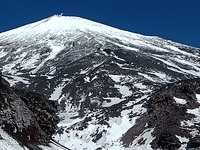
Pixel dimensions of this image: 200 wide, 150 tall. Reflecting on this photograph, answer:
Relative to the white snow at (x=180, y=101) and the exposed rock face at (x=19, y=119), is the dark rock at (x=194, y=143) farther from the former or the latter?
the exposed rock face at (x=19, y=119)

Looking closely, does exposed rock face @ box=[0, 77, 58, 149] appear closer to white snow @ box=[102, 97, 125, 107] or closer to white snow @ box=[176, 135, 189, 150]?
white snow @ box=[176, 135, 189, 150]

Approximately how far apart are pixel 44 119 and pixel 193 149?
22.0m

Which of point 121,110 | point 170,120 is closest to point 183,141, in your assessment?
point 170,120

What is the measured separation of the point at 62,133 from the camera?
246ft

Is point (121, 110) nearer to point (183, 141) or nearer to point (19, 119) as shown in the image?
point (183, 141)

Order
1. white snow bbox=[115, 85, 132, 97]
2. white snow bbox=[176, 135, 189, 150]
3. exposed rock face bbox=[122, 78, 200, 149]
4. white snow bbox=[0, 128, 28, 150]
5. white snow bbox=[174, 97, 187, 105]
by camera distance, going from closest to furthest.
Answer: white snow bbox=[0, 128, 28, 150] → white snow bbox=[176, 135, 189, 150] → exposed rock face bbox=[122, 78, 200, 149] → white snow bbox=[174, 97, 187, 105] → white snow bbox=[115, 85, 132, 97]

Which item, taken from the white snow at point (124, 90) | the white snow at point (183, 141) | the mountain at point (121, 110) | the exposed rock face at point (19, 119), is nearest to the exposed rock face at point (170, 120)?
the mountain at point (121, 110)

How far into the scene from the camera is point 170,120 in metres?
60.6

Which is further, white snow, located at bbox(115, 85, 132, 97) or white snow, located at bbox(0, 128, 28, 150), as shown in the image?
white snow, located at bbox(115, 85, 132, 97)

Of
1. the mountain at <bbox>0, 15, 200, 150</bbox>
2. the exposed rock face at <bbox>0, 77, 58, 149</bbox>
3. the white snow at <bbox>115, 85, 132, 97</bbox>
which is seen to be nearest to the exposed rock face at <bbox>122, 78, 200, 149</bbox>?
the mountain at <bbox>0, 15, 200, 150</bbox>

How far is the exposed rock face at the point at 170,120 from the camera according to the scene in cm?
5497

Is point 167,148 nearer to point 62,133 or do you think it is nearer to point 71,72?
point 62,133

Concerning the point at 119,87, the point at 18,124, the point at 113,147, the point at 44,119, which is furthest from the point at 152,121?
the point at 119,87

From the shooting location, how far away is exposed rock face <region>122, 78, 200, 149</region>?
180 ft
